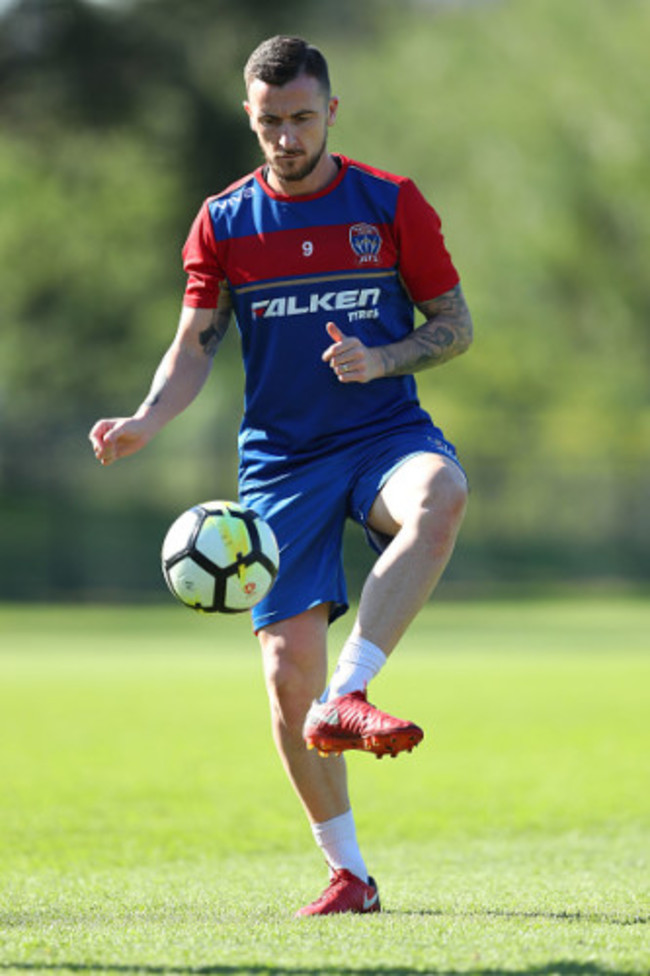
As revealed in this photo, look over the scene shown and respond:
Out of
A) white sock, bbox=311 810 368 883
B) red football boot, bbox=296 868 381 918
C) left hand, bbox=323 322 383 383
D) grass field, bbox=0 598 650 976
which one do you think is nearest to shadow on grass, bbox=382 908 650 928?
grass field, bbox=0 598 650 976

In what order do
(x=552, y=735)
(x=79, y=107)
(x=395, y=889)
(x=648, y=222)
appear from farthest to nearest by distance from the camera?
(x=648, y=222)
(x=79, y=107)
(x=552, y=735)
(x=395, y=889)

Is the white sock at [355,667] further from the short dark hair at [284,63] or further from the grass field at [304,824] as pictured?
the short dark hair at [284,63]

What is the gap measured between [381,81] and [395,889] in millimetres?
46772

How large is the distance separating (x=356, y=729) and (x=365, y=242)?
6.32ft

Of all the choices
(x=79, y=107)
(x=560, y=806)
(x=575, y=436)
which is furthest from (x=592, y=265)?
(x=560, y=806)

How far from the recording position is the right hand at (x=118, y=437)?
618 centimetres

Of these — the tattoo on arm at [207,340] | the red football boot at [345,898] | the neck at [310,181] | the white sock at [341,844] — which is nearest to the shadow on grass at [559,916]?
the red football boot at [345,898]

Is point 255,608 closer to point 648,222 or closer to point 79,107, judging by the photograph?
point 79,107

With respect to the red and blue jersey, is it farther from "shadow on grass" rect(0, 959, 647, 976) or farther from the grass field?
"shadow on grass" rect(0, 959, 647, 976)

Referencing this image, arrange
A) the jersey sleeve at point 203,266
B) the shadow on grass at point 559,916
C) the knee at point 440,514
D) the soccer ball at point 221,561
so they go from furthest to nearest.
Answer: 1. the jersey sleeve at point 203,266
2. the soccer ball at point 221,561
3. the knee at point 440,514
4. the shadow on grass at point 559,916

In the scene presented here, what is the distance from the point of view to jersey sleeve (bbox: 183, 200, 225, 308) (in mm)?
6363

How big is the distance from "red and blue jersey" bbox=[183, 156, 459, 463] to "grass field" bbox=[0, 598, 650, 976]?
189cm

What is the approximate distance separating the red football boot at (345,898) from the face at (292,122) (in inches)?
106

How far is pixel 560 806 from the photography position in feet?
35.6
